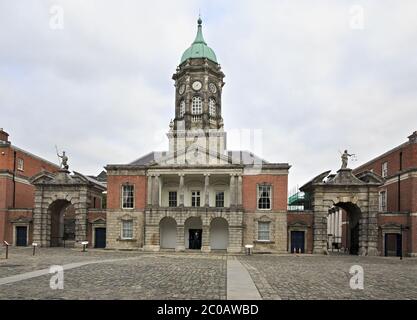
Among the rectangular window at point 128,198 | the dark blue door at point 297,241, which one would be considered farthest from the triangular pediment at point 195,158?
the dark blue door at point 297,241

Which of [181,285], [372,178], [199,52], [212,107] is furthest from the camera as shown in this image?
[199,52]

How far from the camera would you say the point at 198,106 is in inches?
2082

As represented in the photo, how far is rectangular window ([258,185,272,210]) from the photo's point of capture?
144 feet

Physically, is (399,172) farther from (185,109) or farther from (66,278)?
(66,278)

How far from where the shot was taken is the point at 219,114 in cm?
5403

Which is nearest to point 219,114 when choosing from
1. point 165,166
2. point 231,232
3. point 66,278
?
point 165,166

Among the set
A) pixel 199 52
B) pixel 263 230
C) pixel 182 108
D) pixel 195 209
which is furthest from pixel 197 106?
pixel 263 230

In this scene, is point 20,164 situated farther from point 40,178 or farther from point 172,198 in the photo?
point 172,198

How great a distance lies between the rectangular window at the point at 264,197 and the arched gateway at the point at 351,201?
4154mm

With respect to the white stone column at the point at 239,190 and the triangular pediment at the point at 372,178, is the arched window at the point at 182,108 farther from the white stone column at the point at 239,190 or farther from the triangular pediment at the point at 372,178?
the triangular pediment at the point at 372,178

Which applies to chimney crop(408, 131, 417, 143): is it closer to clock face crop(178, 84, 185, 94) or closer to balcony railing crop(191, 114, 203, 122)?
balcony railing crop(191, 114, 203, 122)

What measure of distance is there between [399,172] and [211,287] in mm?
32911

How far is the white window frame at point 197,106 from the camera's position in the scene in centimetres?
5260

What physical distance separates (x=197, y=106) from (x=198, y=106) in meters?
0.12
